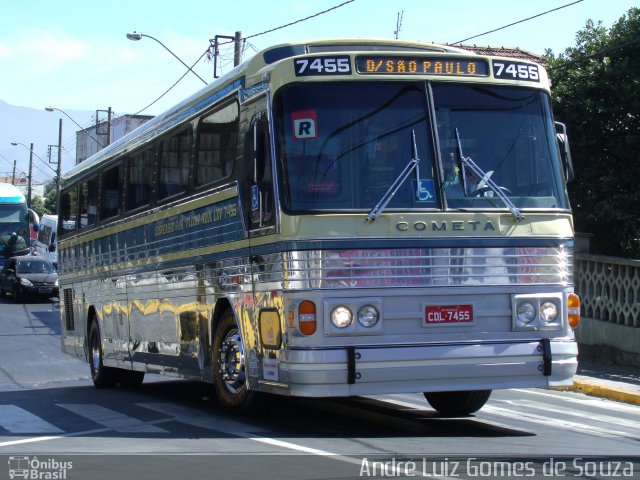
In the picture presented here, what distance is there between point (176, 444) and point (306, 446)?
3.84 feet

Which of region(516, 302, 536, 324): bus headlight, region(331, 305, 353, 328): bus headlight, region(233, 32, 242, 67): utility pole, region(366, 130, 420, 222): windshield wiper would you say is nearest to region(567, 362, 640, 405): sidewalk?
region(516, 302, 536, 324): bus headlight

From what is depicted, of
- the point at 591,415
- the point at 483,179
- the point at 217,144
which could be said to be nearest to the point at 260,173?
the point at 217,144

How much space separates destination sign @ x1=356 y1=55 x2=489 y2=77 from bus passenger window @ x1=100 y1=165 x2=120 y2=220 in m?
6.46

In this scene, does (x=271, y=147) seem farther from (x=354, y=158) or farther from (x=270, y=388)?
(x=270, y=388)

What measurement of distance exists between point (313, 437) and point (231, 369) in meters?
1.57

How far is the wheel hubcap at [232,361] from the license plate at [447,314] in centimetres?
202

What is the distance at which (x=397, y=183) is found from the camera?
9250 mm

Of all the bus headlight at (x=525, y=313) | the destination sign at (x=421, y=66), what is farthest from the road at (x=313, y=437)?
the destination sign at (x=421, y=66)

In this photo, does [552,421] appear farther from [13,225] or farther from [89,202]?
[13,225]

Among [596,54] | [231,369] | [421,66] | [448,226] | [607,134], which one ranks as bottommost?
[231,369]

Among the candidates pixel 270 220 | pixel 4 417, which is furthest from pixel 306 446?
pixel 4 417

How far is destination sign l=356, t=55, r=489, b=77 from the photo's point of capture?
31.1 ft

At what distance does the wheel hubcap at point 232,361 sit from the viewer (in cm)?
1043

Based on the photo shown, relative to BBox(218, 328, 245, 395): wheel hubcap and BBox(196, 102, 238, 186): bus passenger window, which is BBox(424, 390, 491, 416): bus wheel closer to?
BBox(218, 328, 245, 395): wheel hubcap
